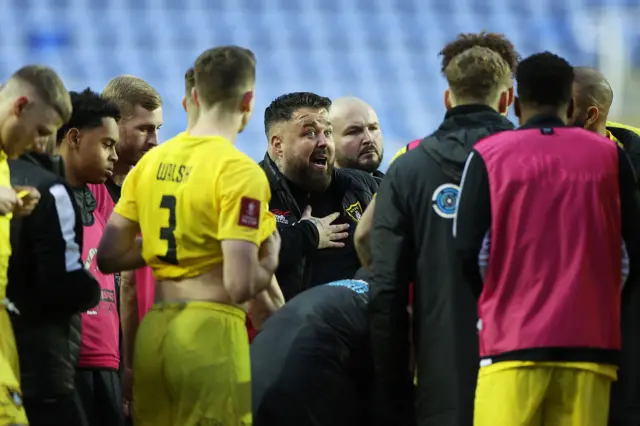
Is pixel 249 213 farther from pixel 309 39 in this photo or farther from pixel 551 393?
pixel 309 39

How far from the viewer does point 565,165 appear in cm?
352

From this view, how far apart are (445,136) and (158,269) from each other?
1.13 m

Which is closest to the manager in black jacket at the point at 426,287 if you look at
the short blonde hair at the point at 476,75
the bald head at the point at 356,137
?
the short blonde hair at the point at 476,75

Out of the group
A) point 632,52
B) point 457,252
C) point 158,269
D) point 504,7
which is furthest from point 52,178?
point 504,7

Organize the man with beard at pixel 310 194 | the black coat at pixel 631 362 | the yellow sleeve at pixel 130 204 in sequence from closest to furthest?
1. the yellow sleeve at pixel 130 204
2. the black coat at pixel 631 362
3. the man with beard at pixel 310 194

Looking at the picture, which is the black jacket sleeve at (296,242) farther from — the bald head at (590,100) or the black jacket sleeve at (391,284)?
the bald head at (590,100)

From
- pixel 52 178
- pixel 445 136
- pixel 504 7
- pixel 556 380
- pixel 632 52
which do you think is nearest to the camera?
pixel 556 380

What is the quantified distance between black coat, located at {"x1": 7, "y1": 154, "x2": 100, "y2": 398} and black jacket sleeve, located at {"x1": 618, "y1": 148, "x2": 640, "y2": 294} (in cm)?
176

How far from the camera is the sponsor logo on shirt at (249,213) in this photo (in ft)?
11.3

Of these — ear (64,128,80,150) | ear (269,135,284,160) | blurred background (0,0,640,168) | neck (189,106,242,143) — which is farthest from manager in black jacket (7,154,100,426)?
blurred background (0,0,640,168)

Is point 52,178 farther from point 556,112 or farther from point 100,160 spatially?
point 556,112

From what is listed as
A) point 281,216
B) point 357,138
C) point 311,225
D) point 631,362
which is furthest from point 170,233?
point 357,138

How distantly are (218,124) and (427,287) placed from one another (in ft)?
3.03

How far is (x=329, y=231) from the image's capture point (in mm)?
5176
